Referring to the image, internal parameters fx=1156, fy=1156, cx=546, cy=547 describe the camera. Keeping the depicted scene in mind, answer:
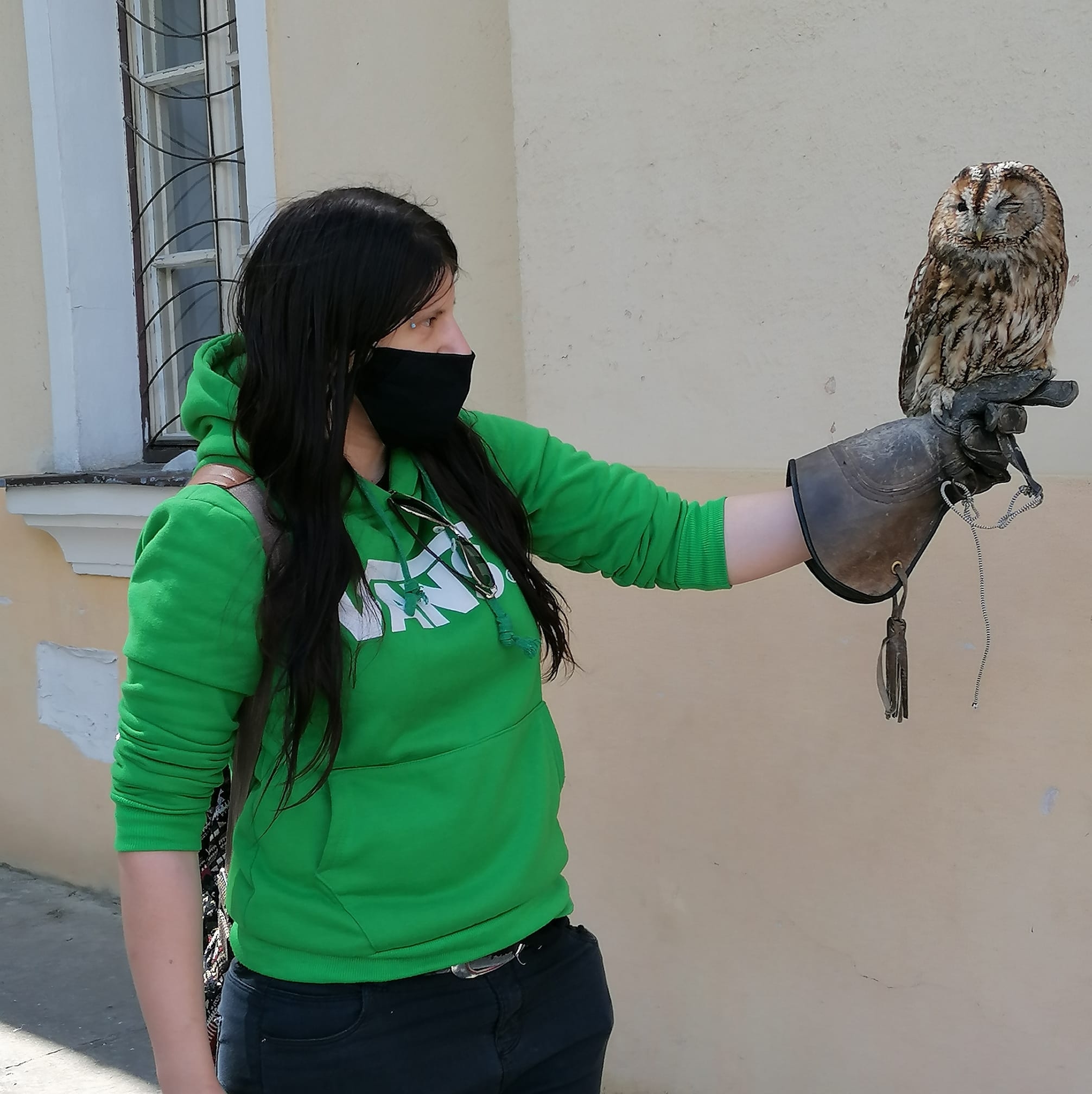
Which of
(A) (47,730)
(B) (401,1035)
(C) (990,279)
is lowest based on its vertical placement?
(A) (47,730)

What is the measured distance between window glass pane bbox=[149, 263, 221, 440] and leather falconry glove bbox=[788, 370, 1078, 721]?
2929mm

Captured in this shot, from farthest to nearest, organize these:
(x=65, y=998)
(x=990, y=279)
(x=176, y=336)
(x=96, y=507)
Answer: (x=176, y=336) → (x=96, y=507) → (x=65, y=998) → (x=990, y=279)

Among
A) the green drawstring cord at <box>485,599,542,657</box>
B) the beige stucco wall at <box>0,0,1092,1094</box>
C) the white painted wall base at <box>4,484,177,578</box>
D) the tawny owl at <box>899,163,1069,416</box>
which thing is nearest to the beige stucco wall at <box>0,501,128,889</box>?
the white painted wall base at <box>4,484,177,578</box>

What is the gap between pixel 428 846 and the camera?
4.29 feet

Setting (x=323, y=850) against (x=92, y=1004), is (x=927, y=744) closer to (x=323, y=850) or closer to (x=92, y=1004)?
(x=323, y=850)

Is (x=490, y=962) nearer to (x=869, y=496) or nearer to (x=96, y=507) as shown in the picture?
(x=869, y=496)

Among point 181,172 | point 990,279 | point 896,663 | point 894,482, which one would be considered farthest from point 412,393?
point 181,172

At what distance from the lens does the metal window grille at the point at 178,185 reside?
3.76 m

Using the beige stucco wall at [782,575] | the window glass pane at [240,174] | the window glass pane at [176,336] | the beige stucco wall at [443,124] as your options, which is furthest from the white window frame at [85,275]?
the beige stucco wall at [782,575]

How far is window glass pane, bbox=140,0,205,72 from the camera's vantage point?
151 inches

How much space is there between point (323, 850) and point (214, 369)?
592 millimetres

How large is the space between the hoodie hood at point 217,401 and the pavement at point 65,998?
2137 mm

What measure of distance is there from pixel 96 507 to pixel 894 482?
2731 millimetres

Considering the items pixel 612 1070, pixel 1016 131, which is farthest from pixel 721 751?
pixel 1016 131
